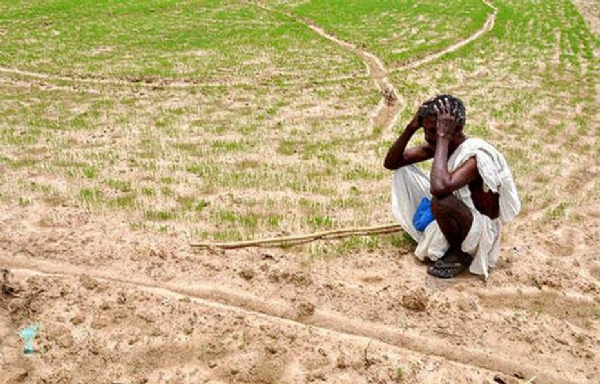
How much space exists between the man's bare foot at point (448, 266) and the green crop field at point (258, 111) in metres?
0.81

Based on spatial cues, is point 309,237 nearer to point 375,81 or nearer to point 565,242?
point 565,242

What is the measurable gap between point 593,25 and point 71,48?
2122 centimetres

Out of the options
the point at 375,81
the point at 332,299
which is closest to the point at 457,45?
the point at 375,81

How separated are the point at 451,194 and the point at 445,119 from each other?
0.70m

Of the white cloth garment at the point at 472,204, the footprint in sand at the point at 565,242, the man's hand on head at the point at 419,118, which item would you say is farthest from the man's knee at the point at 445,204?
the footprint in sand at the point at 565,242

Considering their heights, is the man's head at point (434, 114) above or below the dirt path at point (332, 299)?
above

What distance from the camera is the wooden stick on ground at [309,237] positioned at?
6036mm

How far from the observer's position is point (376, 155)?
9195mm

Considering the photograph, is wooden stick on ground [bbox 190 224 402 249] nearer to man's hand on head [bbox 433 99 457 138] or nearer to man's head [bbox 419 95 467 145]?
man's head [bbox 419 95 467 145]

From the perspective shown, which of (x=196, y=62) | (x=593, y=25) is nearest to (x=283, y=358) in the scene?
(x=196, y=62)

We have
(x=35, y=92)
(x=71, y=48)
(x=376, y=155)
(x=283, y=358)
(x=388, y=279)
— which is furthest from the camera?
(x=71, y=48)

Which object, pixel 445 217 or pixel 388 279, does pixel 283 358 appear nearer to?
pixel 388 279

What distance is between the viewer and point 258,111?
1154 centimetres

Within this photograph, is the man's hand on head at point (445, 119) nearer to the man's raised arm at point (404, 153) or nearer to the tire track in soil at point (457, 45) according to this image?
the man's raised arm at point (404, 153)
